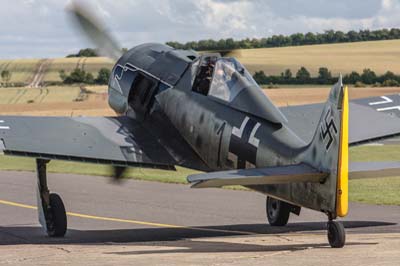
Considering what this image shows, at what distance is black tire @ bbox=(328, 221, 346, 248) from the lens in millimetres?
11055

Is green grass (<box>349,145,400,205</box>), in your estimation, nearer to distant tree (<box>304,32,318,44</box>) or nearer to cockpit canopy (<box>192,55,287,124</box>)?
cockpit canopy (<box>192,55,287,124</box>)

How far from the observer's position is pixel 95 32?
19.3m

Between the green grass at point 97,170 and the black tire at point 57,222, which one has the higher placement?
the black tire at point 57,222

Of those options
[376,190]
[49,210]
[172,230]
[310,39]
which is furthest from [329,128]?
[310,39]

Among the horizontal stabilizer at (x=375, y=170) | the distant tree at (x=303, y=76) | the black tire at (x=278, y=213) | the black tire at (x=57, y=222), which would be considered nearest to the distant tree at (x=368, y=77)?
the distant tree at (x=303, y=76)

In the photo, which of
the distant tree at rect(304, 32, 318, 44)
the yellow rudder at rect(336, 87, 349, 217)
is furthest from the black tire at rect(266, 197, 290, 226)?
the distant tree at rect(304, 32, 318, 44)

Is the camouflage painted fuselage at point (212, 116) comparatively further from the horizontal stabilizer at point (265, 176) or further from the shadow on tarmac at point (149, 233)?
the shadow on tarmac at point (149, 233)

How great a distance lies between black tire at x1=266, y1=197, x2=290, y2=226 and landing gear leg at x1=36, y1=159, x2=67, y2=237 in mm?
3436

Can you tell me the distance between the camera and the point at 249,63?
78.4 m

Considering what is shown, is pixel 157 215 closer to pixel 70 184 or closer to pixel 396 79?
pixel 70 184

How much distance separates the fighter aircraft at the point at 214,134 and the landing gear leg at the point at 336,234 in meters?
0.01

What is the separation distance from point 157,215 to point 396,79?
55.2 metres

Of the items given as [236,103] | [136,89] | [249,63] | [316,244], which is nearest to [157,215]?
[136,89]

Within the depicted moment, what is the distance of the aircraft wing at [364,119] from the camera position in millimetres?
15422
